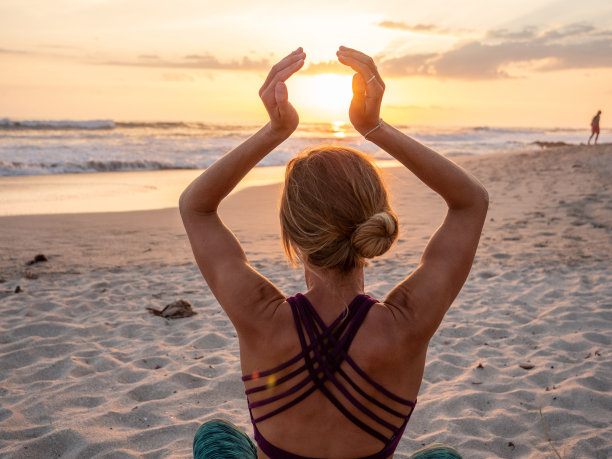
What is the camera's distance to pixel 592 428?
324cm

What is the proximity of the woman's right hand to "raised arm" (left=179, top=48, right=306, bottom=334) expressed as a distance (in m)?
0.15

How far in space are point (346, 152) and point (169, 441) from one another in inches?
98.6

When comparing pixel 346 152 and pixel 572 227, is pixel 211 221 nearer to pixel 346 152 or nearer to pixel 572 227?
pixel 346 152

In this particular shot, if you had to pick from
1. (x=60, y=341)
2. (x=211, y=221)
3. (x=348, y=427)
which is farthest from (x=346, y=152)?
(x=60, y=341)

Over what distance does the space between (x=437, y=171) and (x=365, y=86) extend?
342mm

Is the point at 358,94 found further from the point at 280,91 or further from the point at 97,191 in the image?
the point at 97,191

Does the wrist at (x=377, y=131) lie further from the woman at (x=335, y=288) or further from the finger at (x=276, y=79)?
the finger at (x=276, y=79)

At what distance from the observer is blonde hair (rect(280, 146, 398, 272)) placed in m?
1.38

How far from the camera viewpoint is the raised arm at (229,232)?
1.49 meters

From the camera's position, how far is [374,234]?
4.42 ft

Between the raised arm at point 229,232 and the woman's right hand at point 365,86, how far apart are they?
0.48 feet

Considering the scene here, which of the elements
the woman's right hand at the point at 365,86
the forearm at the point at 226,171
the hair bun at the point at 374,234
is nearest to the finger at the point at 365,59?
the woman's right hand at the point at 365,86

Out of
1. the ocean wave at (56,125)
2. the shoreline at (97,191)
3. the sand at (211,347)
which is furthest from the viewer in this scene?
the ocean wave at (56,125)

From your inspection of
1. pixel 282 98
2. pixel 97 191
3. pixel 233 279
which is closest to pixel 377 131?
pixel 282 98
